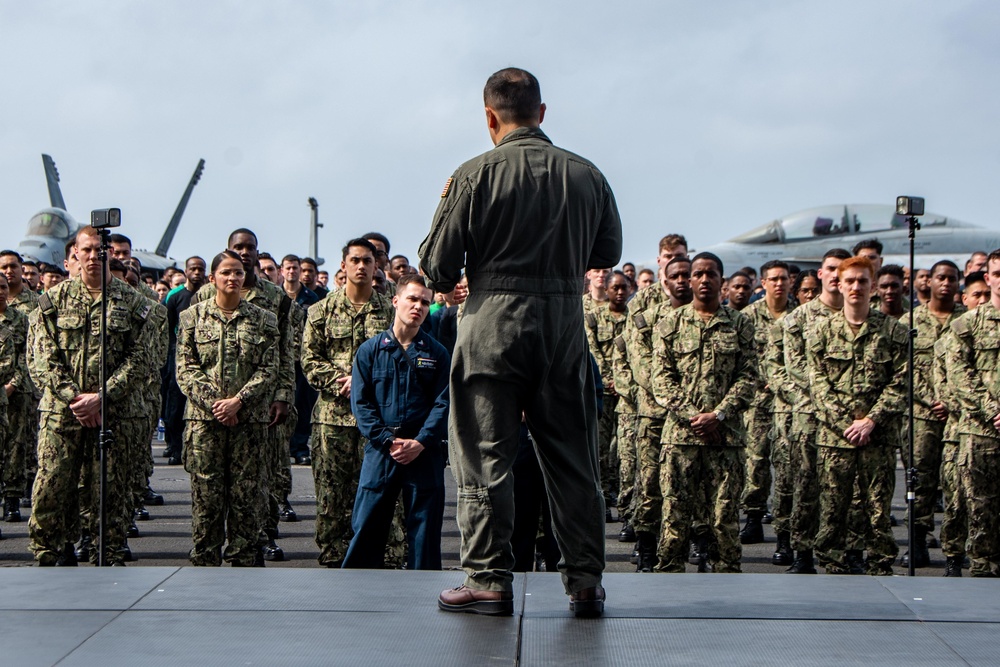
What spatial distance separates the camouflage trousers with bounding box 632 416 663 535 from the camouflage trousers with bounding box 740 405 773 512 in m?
2.28

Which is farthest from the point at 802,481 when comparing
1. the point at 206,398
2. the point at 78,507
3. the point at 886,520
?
the point at 78,507

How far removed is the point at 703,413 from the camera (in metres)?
8.10

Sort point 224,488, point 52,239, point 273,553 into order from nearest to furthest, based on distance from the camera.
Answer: point 224,488 → point 273,553 → point 52,239

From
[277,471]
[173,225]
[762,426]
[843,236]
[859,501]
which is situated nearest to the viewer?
[859,501]

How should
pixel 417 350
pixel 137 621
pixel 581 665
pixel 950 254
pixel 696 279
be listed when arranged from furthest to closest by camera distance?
1. pixel 950 254
2. pixel 696 279
3. pixel 417 350
4. pixel 137 621
5. pixel 581 665

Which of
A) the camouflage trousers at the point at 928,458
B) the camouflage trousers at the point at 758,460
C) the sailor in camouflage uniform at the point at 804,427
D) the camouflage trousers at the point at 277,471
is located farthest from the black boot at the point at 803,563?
the camouflage trousers at the point at 277,471

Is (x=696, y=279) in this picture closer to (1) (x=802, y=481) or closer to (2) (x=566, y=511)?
(1) (x=802, y=481)

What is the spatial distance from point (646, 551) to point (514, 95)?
4345 millimetres

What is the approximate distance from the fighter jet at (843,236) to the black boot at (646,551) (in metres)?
20.1

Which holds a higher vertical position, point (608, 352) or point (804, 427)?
point (608, 352)

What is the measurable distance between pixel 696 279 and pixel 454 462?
3649 mm

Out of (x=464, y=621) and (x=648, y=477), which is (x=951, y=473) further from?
(x=464, y=621)

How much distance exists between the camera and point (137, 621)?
16.4 ft

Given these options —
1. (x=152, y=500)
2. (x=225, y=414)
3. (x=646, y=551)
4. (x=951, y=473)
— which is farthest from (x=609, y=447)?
(x=225, y=414)
